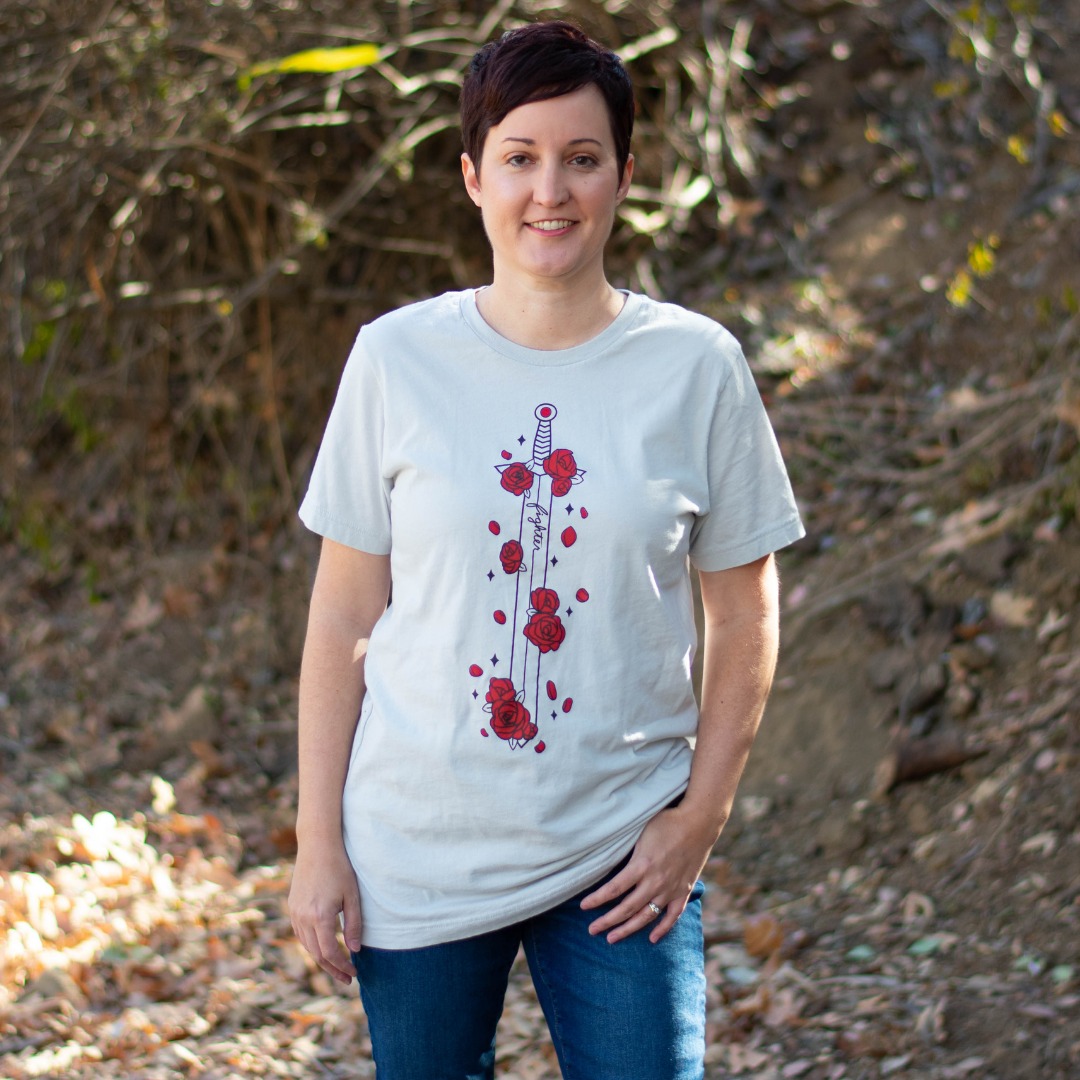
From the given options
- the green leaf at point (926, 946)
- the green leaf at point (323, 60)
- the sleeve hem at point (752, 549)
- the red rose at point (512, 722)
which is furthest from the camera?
the green leaf at point (323, 60)

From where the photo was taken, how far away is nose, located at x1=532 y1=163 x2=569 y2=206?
165cm

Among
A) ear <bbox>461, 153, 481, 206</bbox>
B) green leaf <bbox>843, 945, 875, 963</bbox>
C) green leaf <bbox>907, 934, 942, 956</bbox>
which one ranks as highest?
ear <bbox>461, 153, 481, 206</bbox>

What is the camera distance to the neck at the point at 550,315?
1.73 m

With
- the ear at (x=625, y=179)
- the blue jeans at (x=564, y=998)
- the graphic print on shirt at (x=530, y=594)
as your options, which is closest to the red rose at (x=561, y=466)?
the graphic print on shirt at (x=530, y=594)

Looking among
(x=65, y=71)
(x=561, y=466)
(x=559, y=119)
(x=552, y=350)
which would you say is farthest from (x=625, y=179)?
(x=65, y=71)

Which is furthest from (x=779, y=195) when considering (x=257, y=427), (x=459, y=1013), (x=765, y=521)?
(x=459, y=1013)

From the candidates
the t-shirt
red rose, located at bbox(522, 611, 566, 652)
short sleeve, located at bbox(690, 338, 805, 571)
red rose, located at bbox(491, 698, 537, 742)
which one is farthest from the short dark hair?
red rose, located at bbox(491, 698, 537, 742)

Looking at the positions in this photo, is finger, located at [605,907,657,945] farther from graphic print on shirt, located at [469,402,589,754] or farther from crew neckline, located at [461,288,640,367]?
crew neckline, located at [461,288,640,367]

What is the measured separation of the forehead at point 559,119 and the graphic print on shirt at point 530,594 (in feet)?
1.34

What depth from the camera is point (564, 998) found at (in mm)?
1725

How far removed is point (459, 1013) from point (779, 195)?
16.7 feet

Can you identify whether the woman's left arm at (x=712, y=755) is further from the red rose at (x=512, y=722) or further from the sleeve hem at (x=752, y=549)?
the red rose at (x=512, y=722)

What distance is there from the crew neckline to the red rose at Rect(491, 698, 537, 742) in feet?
1.48

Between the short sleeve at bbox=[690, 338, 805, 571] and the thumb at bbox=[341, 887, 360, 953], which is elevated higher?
the short sleeve at bbox=[690, 338, 805, 571]
